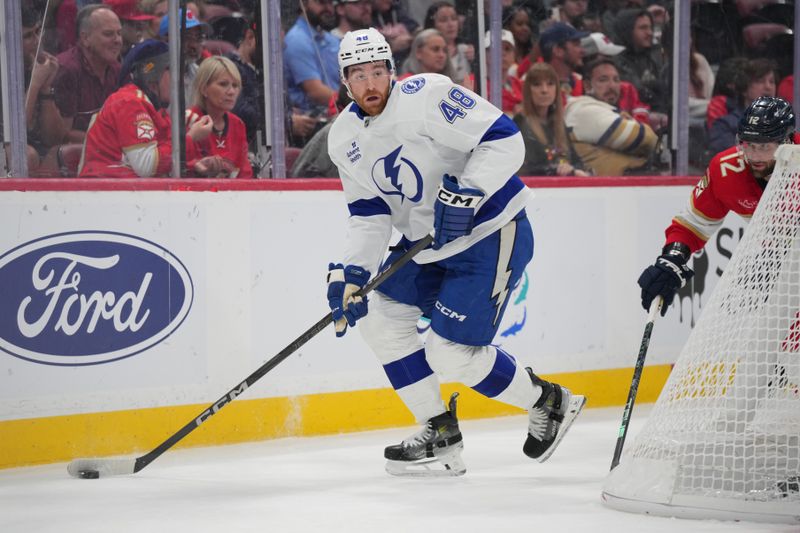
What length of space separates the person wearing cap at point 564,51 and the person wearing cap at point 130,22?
1717mm

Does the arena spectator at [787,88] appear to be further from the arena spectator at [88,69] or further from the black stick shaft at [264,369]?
the arena spectator at [88,69]

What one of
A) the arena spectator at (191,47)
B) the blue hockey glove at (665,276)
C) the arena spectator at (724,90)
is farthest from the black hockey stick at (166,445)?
the arena spectator at (724,90)

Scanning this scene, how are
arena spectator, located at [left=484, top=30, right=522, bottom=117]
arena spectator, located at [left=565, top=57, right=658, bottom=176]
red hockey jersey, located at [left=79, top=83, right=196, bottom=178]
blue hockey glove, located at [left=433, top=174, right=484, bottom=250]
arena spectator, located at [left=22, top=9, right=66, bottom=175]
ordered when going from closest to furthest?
blue hockey glove, located at [left=433, top=174, right=484, bottom=250], arena spectator, located at [left=22, top=9, right=66, bottom=175], red hockey jersey, located at [left=79, top=83, right=196, bottom=178], arena spectator, located at [left=484, top=30, right=522, bottom=117], arena spectator, located at [left=565, top=57, right=658, bottom=176]

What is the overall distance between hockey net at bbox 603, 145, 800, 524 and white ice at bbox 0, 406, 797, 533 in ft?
0.24

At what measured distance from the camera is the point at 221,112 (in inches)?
167

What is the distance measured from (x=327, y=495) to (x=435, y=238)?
0.71 m

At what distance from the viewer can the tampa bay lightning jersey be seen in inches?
123

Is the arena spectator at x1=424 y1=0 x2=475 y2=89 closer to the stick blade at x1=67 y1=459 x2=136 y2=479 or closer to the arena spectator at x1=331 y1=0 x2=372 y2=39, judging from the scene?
the arena spectator at x1=331 y1=0 x2=372 y2=39

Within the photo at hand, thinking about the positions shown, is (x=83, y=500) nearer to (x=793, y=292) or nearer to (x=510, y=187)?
(x=510, y=187)

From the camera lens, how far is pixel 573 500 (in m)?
2.92

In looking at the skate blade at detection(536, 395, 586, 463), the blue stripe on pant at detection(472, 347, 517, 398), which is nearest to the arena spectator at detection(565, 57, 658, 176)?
the skate blade at detection(536, 395, 586, 463)

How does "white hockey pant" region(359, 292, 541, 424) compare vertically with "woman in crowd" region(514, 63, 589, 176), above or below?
below

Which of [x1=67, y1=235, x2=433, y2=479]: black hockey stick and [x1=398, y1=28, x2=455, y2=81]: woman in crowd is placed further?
[x1=398, y1=28, x2=455, y2=81]: woman in crowd

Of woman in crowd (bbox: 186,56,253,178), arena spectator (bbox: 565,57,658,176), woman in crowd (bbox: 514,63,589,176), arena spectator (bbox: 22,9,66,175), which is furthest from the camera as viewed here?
arena spectator (bbox: 565,57,658,176)
